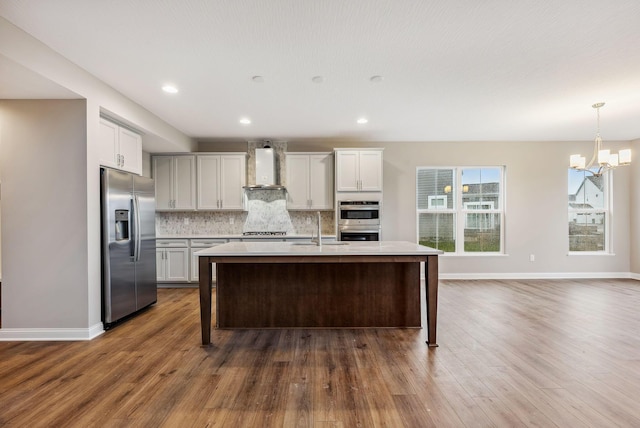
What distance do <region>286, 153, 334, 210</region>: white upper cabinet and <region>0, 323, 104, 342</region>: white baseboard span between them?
11.7ft

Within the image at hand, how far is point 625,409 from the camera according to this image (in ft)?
6.39

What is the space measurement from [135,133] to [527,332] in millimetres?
5109

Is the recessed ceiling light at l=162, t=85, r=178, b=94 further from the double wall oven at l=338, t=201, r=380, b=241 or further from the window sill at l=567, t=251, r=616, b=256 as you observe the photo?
the window sill at l=567, t=251, r=616, b=256

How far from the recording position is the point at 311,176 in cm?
578

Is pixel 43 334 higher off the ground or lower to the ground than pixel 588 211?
lower

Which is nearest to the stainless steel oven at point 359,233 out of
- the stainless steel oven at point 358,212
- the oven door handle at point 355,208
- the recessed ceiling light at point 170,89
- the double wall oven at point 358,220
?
the double wall oven at point 358,220

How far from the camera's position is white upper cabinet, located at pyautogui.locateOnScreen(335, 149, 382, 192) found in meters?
5.58

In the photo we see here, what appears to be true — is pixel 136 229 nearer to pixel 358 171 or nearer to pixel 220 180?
pixel 220 180

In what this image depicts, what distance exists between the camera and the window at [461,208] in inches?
243

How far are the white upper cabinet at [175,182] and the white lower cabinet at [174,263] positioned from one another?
29.5 inches

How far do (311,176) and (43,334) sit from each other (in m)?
4.11

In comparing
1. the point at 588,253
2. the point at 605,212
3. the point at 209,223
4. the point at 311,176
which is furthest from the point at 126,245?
the point at 605,212

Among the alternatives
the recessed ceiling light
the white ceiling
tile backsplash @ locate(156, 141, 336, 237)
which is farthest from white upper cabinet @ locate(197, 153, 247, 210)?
the recessed ceiling light

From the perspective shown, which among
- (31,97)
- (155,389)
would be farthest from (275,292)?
(31,97)
